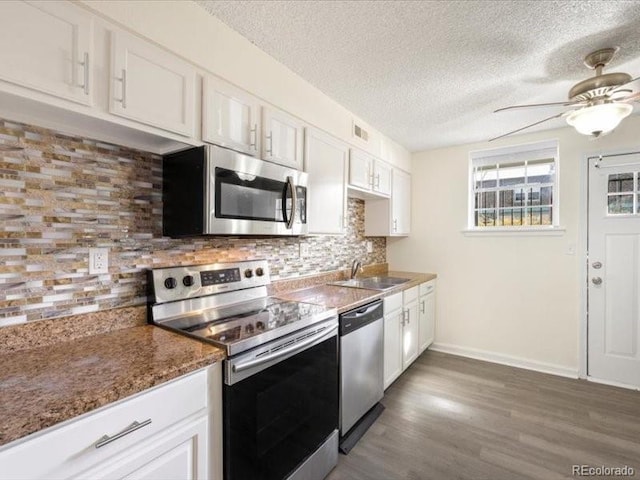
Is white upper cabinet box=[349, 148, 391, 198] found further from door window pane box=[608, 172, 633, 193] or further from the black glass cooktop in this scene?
door window pane box=[608, 172, 633, 193]

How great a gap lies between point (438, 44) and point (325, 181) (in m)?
1.05

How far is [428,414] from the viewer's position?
7.57 ft

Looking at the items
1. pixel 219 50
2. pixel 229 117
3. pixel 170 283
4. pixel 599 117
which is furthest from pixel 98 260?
pixel 599 117

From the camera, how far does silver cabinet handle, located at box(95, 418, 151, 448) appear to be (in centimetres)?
86

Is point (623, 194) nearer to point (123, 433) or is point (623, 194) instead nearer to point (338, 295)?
point (338, 295)

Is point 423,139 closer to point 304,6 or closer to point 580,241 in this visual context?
point 580,241

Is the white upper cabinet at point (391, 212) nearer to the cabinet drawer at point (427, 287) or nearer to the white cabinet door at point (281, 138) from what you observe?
the cabinet drawer at point (427, 287)

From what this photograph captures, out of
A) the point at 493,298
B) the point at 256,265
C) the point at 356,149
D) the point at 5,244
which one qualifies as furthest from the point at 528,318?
the point at 5,244

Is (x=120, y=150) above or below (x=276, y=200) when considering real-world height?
above

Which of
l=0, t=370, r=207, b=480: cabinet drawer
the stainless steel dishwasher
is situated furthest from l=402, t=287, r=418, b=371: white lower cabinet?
l=0, t=370, r=207, b=480: cabinet drawer

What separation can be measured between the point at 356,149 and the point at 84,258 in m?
2.06

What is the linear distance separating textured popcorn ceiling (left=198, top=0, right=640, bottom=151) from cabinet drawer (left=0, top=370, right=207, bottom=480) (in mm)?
1637

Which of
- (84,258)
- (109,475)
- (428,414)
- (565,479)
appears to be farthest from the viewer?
(428,414)

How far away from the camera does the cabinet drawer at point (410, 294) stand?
2809 mm
